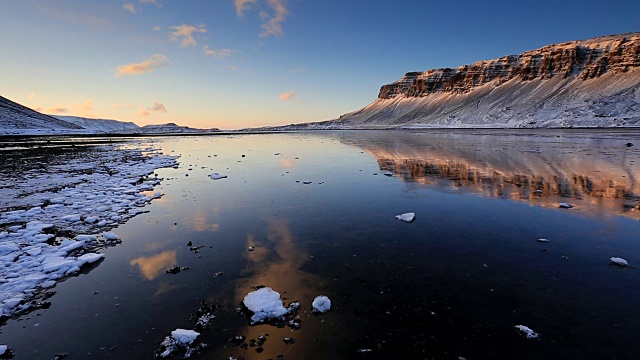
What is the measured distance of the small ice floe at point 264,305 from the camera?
4.84m

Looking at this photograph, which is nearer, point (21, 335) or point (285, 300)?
point (21, 335)

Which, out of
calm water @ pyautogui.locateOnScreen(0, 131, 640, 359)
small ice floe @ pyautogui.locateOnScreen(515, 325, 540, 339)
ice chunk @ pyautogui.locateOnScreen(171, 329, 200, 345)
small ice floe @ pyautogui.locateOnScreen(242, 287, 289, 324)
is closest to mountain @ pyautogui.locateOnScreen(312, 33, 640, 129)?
calm water @ pyautogui.locateOnScreen(0, 131, 640, 359)

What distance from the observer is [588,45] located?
157875 mm

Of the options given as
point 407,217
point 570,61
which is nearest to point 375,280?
point 407,217

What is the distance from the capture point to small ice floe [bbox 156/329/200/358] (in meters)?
4.14

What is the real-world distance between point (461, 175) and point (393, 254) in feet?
41.3

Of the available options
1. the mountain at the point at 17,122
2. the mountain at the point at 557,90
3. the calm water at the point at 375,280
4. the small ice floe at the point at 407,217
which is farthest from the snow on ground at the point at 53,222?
the mountain at the point at 17,122

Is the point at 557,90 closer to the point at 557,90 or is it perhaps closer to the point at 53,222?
the point at 557,90

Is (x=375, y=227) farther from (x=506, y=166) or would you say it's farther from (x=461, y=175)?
(x=506, y=166)

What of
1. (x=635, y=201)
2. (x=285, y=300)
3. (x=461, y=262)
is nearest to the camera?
(x=285, y=300)

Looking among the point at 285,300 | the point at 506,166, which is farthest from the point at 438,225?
the point at 506,166

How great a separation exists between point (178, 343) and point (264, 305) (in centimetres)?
137

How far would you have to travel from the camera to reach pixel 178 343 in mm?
4281

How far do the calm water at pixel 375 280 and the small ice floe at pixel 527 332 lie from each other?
12 cm
